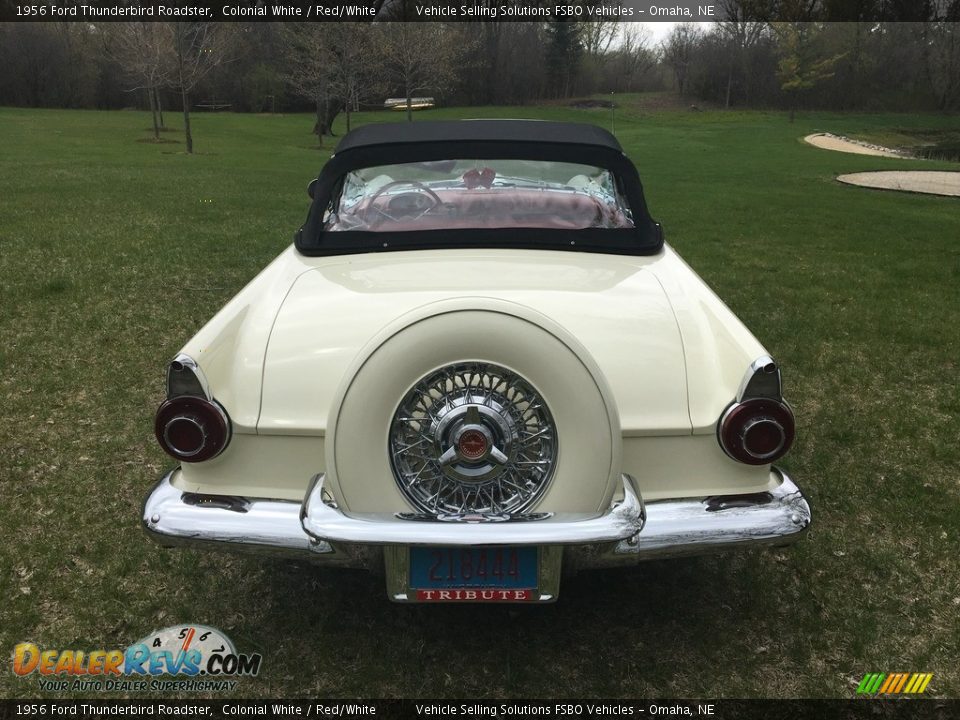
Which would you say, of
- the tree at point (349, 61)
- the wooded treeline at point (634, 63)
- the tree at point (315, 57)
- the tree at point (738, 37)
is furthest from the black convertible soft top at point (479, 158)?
the tree at point (738, 37)

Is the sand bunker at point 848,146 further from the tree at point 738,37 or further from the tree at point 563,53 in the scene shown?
the tree at point 563,53

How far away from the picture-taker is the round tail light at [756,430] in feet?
7.92

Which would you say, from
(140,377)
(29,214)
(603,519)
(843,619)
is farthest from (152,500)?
(29,214)

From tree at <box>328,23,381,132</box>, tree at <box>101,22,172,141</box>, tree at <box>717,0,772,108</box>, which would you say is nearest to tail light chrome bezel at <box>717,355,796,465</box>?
tree at <box>328,23,381,132</box>

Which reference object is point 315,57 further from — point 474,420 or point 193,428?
point 474,420

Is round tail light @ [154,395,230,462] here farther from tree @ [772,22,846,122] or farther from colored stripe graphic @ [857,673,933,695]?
tree @ [772,22,846,122]

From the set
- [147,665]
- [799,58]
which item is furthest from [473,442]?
[799,58]

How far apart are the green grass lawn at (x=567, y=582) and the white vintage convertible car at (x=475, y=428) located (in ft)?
1.66

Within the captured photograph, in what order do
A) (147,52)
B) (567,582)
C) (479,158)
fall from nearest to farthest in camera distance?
(567,582), (479,158), (147,52)

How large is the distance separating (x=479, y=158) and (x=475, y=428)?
5.89ft

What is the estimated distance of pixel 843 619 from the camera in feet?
9.44

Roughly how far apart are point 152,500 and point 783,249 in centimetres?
905

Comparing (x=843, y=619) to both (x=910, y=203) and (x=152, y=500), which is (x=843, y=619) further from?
(x=910, y=203)

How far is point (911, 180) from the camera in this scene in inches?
758
